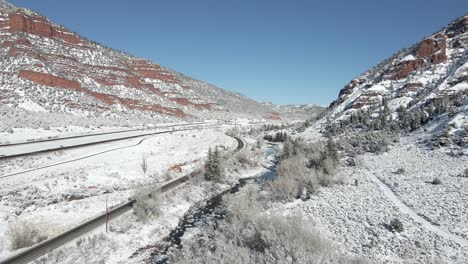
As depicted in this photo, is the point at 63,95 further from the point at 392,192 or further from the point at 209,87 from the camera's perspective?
the point at 209,87

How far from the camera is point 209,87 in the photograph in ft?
631

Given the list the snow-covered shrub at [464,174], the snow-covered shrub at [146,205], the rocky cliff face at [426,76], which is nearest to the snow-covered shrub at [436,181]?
the snow-covered shrub at [464,174]

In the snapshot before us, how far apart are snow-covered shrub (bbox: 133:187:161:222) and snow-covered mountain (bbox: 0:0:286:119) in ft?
155

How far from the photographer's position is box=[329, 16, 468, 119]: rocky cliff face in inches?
2160

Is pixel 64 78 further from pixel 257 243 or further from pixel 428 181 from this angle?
pixel 428 181

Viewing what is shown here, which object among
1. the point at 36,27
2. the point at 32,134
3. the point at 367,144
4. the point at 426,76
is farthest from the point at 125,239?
the point at 36,27

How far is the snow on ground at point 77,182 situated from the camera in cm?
1550

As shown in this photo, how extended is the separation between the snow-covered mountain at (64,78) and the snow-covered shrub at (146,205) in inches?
1860

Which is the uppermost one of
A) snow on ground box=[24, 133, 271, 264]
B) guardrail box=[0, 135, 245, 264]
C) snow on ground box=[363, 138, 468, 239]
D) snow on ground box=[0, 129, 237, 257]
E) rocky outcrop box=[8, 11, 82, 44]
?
rocky outcrop box=[8, 11, 82, 44]

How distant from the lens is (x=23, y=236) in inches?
480

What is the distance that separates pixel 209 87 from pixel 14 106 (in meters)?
144

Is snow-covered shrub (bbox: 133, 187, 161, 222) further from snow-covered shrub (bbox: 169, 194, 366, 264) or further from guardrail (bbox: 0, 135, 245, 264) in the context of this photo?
snow-covered shrub (bbox: 169, 194, 366, 264)

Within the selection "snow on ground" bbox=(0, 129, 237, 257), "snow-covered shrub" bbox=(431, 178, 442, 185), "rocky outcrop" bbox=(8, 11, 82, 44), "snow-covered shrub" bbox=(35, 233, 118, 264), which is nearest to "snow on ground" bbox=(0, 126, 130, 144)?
"snow on ground" bbox=(0, 129, 237, 257)

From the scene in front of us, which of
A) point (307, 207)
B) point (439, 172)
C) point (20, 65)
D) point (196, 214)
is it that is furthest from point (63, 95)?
point (439, 172)
